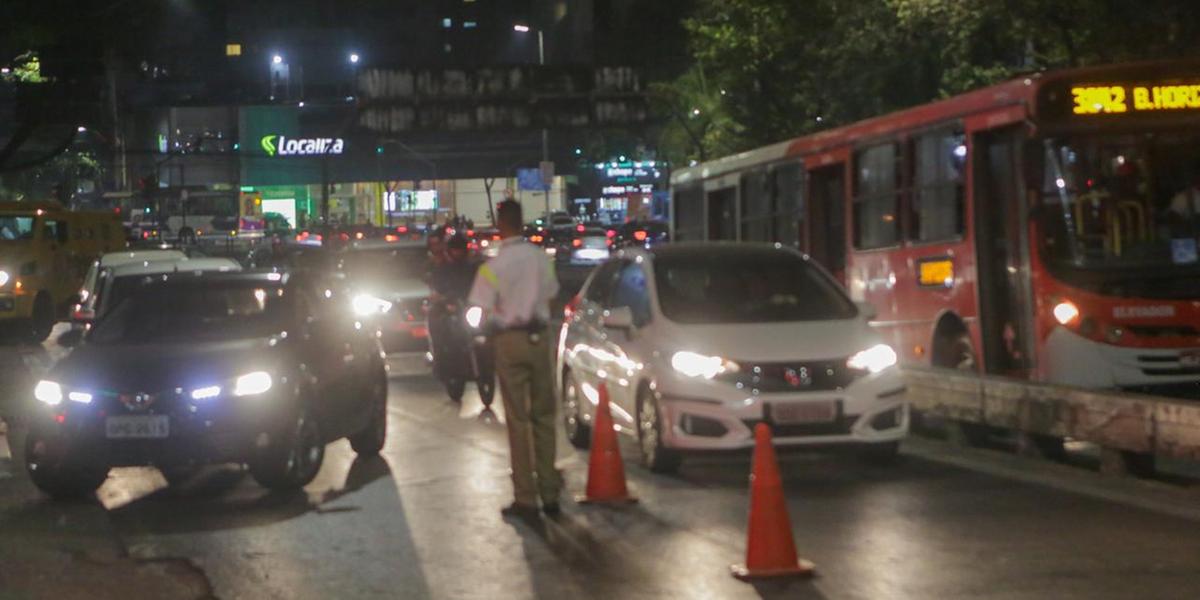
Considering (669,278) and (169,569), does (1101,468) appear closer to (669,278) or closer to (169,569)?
(669,278)

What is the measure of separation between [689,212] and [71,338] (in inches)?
552

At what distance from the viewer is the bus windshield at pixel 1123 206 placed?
14.3 m

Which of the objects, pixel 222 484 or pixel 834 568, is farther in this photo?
pixel 222 484

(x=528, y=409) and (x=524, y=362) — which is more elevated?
(x=524, y=362)

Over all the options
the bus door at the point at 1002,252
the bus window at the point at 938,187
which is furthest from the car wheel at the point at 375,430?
the bus window at the point at 938,187

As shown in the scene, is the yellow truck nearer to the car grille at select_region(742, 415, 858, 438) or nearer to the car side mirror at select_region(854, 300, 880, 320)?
the car side mirror at select_region(854, 300, 880, 320)

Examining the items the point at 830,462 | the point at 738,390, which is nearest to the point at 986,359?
the point at 830,462

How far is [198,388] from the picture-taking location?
38.1 ft

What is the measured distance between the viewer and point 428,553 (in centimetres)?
978

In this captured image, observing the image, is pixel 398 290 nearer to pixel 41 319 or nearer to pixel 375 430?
pixel 41 319

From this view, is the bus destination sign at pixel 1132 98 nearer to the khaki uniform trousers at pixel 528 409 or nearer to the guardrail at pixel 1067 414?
the guardrail at pixel 1067 414

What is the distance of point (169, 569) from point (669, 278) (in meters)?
5.25

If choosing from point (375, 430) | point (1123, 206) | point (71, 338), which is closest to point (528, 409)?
point (375, 430)

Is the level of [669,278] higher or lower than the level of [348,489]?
higher
